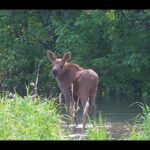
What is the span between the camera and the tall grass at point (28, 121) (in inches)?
200

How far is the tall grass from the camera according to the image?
5083 millimetres

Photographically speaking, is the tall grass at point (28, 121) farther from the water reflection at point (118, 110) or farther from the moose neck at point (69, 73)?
the moose neck at point (69, 73)

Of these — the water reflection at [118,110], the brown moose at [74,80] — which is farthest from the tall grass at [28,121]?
the brown moose at [74,80]

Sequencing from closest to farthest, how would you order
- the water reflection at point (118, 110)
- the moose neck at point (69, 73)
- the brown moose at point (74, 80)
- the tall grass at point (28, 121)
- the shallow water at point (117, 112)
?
the tall grass at point (28, 121)
the shallow water at point (117, 112)
the water reflection at point (118, 110)
the brown moose at point (74, 80)
the moose neck at point (69, 73)

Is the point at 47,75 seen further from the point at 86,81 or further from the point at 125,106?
the point at 86,81

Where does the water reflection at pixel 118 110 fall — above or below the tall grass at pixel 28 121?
below

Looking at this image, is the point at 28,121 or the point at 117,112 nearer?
the point at 28,121

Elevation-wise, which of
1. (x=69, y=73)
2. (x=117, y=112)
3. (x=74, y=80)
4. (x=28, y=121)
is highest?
(x=69, y=73)

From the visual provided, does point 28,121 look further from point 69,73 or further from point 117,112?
point 117,112

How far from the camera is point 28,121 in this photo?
5520mm

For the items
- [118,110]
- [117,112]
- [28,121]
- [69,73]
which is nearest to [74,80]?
[69,73]

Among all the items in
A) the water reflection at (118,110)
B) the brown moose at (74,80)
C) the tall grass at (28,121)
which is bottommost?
the water reflection at (118,110)

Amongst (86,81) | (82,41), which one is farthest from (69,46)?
(86,81)

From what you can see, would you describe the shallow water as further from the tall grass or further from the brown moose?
the tall grass
